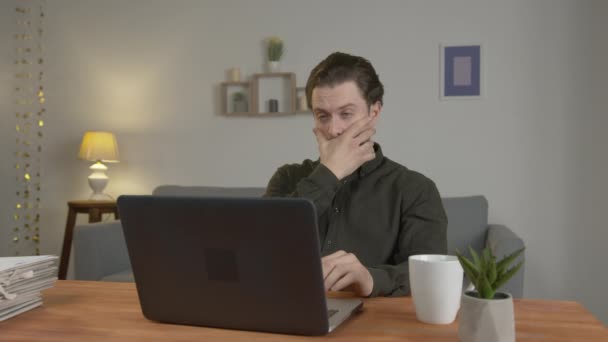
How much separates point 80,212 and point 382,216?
2.77 m

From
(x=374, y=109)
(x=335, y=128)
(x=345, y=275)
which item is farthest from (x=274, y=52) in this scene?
(x=345, y=275)

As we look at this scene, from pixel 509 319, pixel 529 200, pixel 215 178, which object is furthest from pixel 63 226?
pixel 509 319

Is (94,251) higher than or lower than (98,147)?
lower

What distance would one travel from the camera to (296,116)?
373 centimetres

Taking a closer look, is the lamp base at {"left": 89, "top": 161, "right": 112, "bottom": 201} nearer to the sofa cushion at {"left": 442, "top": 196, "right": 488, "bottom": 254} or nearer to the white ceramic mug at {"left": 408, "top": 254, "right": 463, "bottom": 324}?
the sofa cushion at {"left": 442, "top": 196, "right": 488, "bottom": 254}

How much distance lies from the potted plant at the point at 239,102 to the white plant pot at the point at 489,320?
3170 mm

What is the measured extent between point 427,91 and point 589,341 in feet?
9.43

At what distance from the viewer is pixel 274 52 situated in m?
3.66

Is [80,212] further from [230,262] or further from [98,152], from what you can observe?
[230,262]

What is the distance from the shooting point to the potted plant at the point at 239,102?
3.79 m

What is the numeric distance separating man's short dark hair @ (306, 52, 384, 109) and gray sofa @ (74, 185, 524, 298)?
1.00 m

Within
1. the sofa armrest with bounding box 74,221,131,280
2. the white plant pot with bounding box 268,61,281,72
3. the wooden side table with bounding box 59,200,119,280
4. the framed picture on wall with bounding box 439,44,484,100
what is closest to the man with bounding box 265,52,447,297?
the sofa armrest with bounding box 74,221,131,280

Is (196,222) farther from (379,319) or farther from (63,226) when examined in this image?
(63,226)

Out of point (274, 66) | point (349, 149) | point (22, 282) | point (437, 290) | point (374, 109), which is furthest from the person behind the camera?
point (274, 66)
